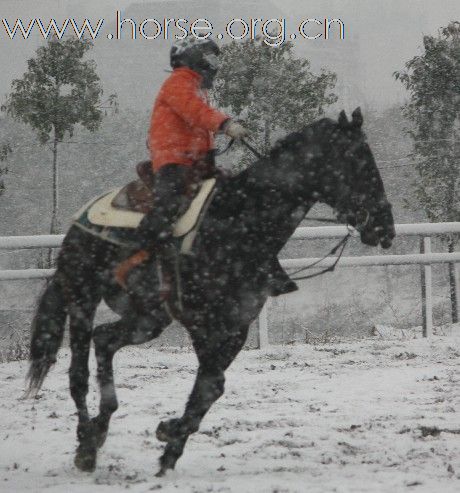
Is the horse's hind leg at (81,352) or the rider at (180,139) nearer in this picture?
the rider at (180,139)

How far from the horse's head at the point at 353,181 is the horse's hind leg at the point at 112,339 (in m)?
1.29

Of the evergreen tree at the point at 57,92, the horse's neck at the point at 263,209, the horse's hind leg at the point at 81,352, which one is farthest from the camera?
the evergreen tree at the point at 57,92

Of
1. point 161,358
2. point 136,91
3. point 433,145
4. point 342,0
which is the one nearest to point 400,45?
point 342,0

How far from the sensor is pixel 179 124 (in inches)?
193

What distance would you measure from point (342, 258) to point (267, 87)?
26057 millimetres

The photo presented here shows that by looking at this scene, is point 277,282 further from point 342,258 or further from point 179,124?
point 342,258

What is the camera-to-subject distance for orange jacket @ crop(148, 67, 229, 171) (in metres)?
4.75

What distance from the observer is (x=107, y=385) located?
4.99 m

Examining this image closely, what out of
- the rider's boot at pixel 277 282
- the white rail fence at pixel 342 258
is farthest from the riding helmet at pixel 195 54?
the white rail fence at pixel 342 258

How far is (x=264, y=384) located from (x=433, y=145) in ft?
78.0

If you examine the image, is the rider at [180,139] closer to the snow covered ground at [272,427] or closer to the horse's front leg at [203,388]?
the horse's front leg at [203,388]

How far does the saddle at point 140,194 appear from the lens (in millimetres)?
5022

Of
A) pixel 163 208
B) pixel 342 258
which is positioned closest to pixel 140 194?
pixel 163 208

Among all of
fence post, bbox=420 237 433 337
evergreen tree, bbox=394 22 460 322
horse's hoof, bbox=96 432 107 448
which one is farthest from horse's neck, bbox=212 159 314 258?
evergreen tree, bbox=394 22 460 322
